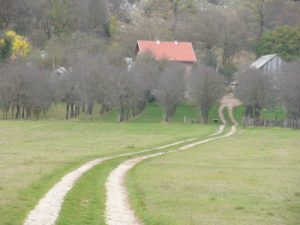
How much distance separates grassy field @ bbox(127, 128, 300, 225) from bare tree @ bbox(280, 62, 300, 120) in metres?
58.1

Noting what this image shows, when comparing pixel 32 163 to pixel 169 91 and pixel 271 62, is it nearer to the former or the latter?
pixel 169 91

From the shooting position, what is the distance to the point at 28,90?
96.1 metres

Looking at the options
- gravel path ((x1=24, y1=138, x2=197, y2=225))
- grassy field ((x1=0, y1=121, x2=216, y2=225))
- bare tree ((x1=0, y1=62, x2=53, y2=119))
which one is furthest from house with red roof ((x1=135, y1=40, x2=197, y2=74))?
gravel path ((x1=24, y1=138, x2=197, y2=225))

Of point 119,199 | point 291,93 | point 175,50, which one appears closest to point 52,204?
point 119,199

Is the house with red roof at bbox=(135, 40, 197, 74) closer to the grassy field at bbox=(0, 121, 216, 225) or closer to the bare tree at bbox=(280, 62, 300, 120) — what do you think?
the bare tree at bbox=(280, 62, 300, 120)

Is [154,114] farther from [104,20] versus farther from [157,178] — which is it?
[157,178]

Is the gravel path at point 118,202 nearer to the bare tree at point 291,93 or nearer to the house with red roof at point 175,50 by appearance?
the bare tree at point 291,93

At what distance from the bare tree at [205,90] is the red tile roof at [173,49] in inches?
1396

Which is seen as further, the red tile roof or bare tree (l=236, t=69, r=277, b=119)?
the red tile roof

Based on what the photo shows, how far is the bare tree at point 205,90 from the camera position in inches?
3873

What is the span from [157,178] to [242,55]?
130 m

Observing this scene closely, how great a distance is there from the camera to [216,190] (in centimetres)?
2356

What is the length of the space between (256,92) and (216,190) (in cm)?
7775

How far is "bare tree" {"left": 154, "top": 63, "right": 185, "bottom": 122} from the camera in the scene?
3927 inches
